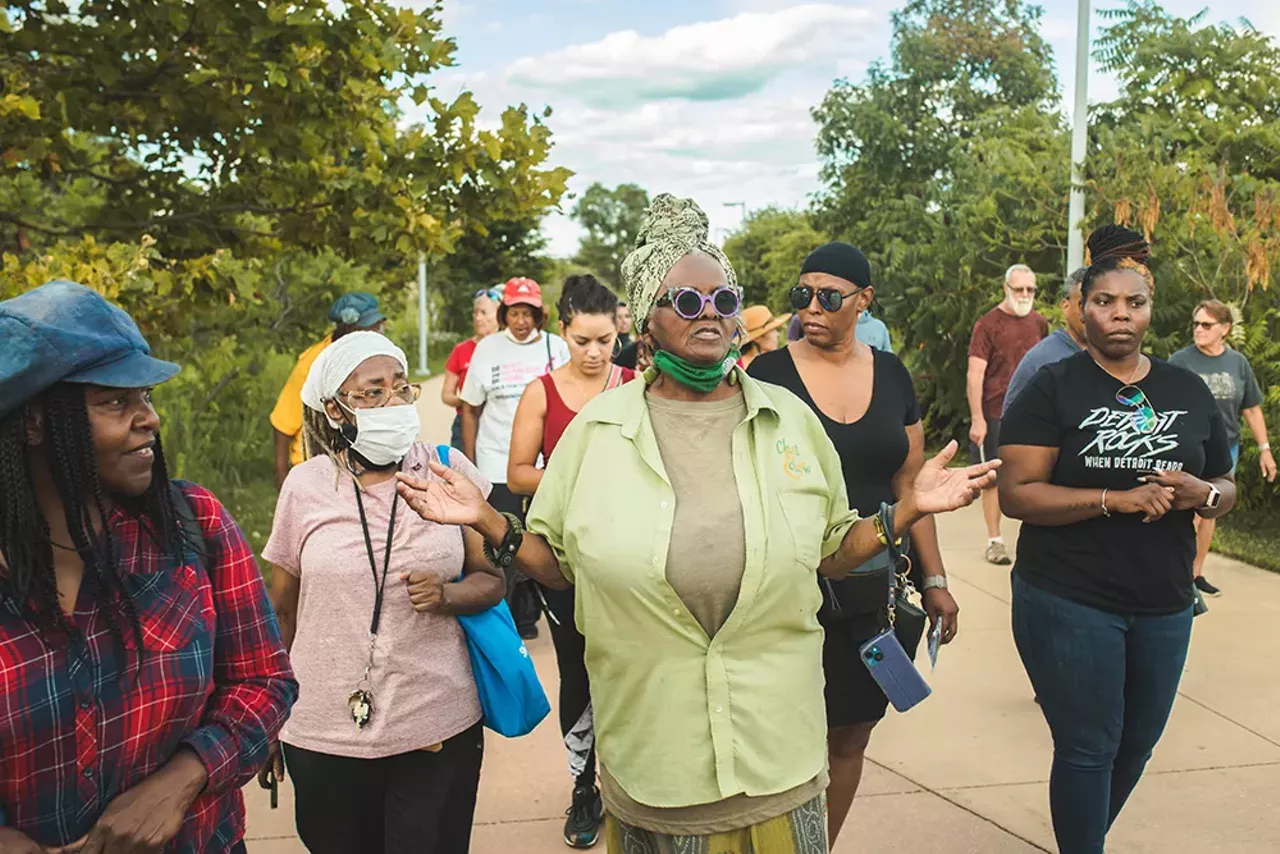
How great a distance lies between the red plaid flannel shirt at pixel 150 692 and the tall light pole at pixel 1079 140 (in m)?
10.3

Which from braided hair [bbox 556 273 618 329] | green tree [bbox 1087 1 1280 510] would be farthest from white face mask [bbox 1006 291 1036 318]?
braided hair [bbox 556 273 618 329]

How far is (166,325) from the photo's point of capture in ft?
22.1

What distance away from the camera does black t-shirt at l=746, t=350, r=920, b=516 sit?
12.0ft

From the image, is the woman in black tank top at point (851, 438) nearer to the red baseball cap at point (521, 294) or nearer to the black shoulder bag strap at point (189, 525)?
the black shoulder bag strap at point (189, 525)

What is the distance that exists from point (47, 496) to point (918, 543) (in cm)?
270

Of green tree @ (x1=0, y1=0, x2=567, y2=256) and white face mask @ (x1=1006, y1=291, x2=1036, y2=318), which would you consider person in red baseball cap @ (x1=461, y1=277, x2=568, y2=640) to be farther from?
white face mask @ (x1=1006, y1=291, x2=1036, y2=318)

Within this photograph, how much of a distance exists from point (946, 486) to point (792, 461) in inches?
13.5

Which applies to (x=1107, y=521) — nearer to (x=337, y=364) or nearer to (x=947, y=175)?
(x=337, y=364)

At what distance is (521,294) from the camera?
6.81 m

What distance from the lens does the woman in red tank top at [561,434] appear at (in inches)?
173

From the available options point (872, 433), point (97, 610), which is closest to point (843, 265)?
point (872, 433)

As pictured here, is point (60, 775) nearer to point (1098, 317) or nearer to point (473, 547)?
point (473, 547)

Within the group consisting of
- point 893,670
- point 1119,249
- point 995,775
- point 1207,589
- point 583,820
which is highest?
point 1119,249

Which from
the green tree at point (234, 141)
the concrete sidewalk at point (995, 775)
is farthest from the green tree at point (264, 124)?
the concrete sidewalk at point (995, 775)
